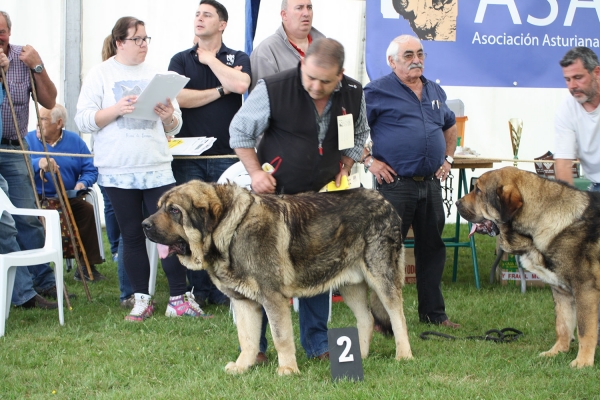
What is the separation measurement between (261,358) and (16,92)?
348cm

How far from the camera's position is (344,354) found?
4.11 m

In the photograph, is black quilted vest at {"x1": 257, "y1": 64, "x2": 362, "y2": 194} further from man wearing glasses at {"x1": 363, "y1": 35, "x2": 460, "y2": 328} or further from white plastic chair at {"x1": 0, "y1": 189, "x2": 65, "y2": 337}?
white plastic chair at {"x1": 0, "y1": 189, "x2": 65, "y2": 337}

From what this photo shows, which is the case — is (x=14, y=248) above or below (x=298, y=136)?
below

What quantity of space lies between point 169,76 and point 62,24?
15.0 feet

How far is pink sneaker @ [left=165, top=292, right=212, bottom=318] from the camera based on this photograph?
6.09 metres

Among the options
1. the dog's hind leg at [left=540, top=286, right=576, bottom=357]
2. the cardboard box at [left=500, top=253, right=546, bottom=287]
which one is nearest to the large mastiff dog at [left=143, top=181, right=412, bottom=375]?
the dog's hind leg at [left=540, top=286, right=576, bottom=357]

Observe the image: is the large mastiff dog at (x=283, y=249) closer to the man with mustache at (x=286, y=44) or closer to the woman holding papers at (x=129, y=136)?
the woman holding papers at (x=129, y=136)

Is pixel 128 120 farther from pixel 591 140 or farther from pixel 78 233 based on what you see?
pixel 591 140

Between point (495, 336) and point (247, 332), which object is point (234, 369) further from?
point (495, 336)

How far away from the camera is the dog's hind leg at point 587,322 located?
4.50 m

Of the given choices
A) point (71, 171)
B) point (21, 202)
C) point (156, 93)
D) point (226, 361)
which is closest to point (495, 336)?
point (226, 361)

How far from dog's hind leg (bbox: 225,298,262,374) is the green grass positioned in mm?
79

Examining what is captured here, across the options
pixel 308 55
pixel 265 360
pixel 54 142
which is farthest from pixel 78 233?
pixel 308 55

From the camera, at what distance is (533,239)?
4617 millimetres
